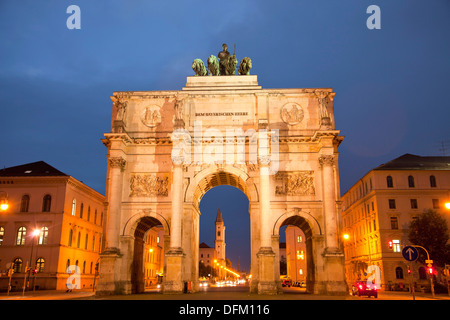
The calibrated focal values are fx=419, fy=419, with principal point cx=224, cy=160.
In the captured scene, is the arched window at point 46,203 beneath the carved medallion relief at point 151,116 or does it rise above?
beneath

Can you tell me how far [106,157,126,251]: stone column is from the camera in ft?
95.3

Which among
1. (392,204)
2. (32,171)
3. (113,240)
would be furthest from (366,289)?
(32,171)

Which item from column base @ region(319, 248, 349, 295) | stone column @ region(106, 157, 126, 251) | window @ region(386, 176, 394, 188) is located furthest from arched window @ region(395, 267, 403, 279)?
stone column @ region(106, 157, 126, 251)

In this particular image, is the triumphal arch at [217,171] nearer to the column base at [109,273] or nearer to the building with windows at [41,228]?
the column base at [109,273]

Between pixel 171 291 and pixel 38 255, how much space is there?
65.6ft

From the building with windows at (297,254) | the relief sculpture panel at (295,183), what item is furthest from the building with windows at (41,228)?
the building with windows at (297,254)

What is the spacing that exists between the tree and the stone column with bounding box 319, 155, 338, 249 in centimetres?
1512

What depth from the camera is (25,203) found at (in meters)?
42.7

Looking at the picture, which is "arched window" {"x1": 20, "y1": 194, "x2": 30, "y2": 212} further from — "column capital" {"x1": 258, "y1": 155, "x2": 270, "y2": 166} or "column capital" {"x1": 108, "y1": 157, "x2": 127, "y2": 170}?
"column capital" {"x1": 258, "y1": 155, "x2": 270, "y2": 166}

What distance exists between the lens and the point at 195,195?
31219mm

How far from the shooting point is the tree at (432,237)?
126 ft

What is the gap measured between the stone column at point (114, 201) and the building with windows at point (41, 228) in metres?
13.9
